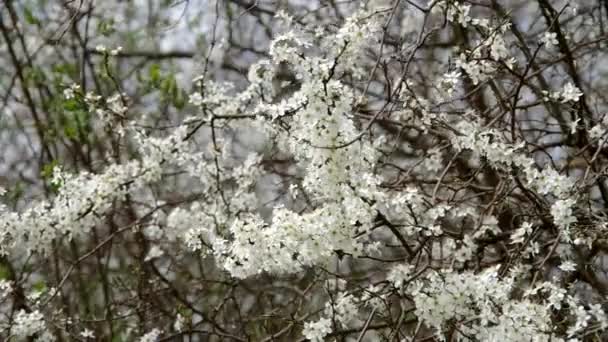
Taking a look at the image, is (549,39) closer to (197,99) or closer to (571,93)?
(571,93)

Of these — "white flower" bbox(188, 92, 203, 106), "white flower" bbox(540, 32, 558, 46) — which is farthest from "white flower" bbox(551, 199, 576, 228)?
"white flower" bbox(188, 92, 203, 106)

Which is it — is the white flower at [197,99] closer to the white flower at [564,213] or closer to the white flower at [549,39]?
the white flower at [549,39]

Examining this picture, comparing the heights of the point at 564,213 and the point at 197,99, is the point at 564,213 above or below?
below

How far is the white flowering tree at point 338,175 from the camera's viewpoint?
9.43 ft

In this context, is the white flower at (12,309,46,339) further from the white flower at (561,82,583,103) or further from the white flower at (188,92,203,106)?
the white flower at (561,82,583,103)

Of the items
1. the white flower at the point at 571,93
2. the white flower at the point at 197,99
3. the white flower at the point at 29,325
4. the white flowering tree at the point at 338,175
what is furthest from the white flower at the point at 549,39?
the white flower at the point at 29,325

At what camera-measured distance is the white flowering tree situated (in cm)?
287

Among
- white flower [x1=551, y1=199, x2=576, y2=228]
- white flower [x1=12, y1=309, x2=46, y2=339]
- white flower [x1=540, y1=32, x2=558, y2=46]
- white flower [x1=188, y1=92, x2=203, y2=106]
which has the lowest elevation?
white flower [x1=551, y1=199, x2=576, y2=228]

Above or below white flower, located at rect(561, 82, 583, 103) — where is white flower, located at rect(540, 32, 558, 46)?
above

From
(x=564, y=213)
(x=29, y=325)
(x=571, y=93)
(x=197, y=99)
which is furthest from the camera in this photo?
(x=197, y=99)

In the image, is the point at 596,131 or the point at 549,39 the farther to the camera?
the point at 596,131

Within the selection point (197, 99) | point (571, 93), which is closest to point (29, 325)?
point (197, 99)

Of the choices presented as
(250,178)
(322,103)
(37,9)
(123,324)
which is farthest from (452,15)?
(37,9)

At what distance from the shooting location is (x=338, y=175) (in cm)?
285
